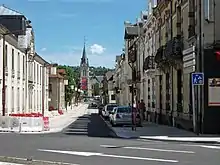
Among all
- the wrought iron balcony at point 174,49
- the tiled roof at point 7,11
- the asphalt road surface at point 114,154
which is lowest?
the asphalt road surface at point 114,154

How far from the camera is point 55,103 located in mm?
95250

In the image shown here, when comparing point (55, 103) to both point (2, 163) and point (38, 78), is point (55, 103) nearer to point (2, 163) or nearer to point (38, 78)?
point (38, 78)

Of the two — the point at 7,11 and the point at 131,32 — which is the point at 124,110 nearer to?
the point at 7,11

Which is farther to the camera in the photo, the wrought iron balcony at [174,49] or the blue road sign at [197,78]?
the wrought iron balcony at [174,49]

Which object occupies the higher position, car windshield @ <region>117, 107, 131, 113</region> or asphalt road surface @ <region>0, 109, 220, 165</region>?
car windshield @ <region>117, 107, 131, 113</region>

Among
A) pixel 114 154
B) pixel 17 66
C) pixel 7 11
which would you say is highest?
pixel 7 11

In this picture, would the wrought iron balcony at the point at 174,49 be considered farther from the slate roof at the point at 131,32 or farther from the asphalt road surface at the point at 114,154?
the slate roof at the point at 131,32

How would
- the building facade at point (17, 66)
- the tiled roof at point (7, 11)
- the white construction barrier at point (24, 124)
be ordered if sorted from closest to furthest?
the white construction barrier at point (24, 124) < the building facade at point (17, 66) < the tiled roof at point (7, 11)

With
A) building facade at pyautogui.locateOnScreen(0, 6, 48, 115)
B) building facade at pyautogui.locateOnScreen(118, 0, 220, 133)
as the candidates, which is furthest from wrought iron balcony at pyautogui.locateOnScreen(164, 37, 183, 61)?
building facade at pyautogui.locateOnScreen(0, 6, 48, 115)

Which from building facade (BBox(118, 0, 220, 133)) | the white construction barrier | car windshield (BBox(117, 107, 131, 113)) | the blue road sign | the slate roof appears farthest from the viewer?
the slate roof

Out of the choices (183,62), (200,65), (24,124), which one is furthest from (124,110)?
(200,65)

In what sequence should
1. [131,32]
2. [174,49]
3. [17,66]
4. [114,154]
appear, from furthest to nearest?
[131,32]
[17,66]
[174,49]
[114,154]

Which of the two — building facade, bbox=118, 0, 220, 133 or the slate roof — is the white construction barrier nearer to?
building facade, bbox=118, 0, 220, 133

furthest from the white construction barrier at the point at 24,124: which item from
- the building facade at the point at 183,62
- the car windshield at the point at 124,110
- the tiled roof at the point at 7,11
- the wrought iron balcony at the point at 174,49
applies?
the tiled roof at the point at 7,11
